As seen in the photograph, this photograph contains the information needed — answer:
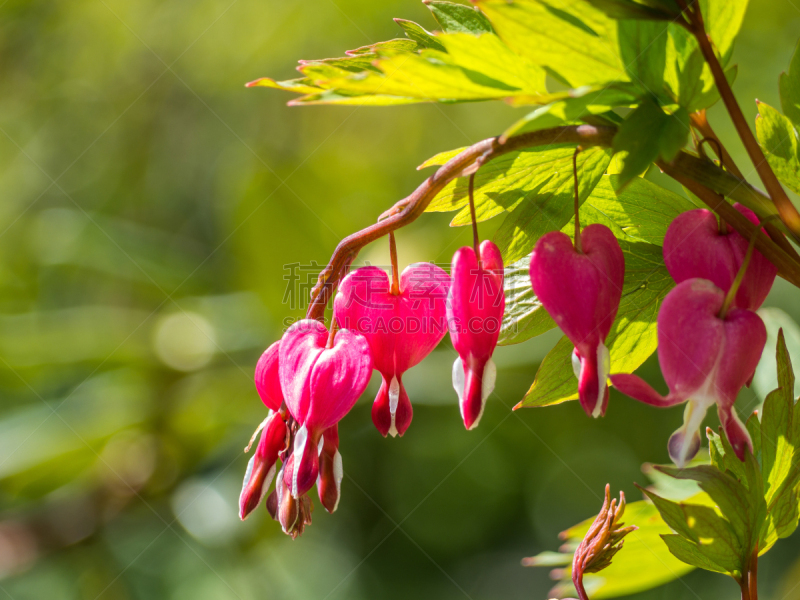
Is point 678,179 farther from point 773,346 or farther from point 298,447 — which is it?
point 773,346

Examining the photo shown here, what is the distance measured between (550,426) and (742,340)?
149 cm

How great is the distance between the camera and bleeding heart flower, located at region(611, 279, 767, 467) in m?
0.30

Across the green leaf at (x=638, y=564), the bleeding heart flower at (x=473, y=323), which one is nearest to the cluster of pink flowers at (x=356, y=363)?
the bleeding heart flower at (x=473, y=323)

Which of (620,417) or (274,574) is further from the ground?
(620,417)

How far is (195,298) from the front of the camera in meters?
1.85

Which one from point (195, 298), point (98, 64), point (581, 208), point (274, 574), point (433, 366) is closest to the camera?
point (581, 208)

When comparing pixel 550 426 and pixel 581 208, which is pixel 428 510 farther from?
pixel 581 208

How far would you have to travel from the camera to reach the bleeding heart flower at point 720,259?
0.33m

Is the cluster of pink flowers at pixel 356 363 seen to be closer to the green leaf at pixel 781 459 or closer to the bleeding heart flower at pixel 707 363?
the bleeding heart flower at pixel 707 363

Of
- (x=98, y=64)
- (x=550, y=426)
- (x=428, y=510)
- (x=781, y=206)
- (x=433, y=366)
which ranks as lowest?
(x=428, y=510)

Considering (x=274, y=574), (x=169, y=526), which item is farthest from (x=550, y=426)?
(x=169, y=526)

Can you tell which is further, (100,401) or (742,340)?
(100,401)

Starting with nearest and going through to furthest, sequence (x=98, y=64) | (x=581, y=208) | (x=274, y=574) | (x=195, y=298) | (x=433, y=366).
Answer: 1. (x=581, y=208)
2. (x=433, y=366)
3. (x=274, y=574)
4. (x=195, y=298)
5. (x=98, y=64)

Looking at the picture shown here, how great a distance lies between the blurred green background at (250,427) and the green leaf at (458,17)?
1.08 meters
